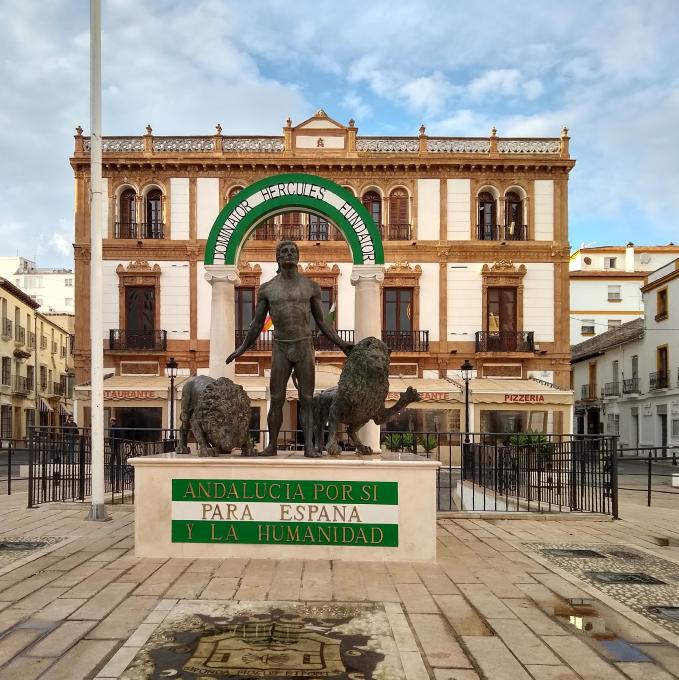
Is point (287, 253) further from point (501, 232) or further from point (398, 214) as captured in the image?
point (501, 232)

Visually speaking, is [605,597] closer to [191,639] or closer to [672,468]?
[191,639]

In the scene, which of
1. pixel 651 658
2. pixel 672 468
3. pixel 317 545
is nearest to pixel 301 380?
pixel 317 545

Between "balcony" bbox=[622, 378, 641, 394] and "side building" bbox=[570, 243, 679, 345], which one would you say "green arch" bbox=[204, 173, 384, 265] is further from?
"side building" bbox=[570, 243, 679, 345]

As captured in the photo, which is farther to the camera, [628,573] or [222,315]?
[222,315]

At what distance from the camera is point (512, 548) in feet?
24.6

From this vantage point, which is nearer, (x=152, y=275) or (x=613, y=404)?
(x=152, y=275)

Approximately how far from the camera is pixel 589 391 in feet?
134

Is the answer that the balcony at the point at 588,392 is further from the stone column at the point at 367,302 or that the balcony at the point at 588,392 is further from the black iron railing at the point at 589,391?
the stone column at the point at 367,302

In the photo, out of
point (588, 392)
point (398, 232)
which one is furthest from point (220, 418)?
point (588, 392)

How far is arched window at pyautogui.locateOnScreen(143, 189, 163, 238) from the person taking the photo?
87.5 ft

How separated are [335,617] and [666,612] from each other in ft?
8.41

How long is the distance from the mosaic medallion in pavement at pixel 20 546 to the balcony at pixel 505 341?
2029cm

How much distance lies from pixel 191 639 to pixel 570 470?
26.9 feet

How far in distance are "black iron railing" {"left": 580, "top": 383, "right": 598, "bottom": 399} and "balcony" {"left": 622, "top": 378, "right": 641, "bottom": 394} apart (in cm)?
478
